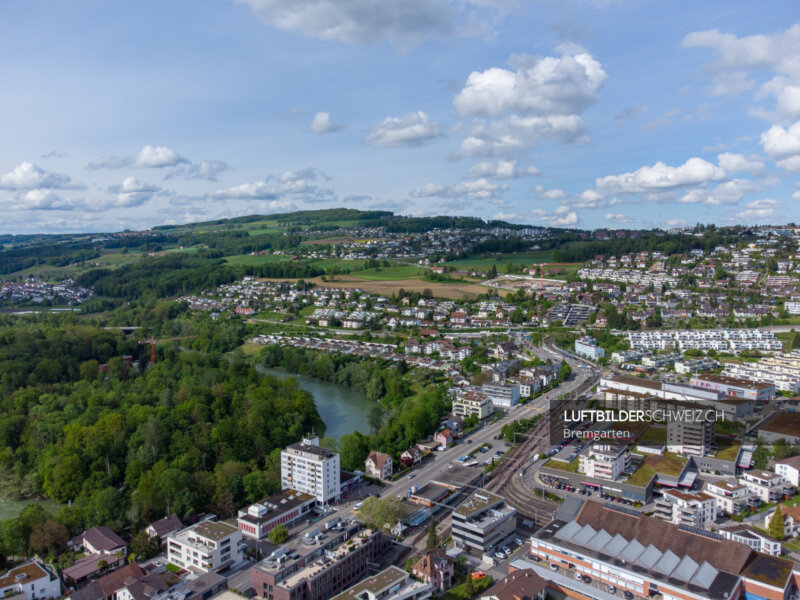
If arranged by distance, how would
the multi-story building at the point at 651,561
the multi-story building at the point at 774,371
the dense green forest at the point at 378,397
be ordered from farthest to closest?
the multi-story building at the point at 774,371
the dense green forest at the point at 378,397
the multi-story building at the point at 651,561

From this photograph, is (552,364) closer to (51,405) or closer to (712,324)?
(712,324)

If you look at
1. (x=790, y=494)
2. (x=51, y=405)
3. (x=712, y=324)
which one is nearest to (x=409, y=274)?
(x=712, y=324)

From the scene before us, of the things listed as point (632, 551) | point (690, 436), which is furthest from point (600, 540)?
point (690, 436)

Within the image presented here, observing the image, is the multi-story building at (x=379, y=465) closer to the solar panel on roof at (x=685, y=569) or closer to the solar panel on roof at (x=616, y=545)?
the solar panel on roof at (x=616, y=545)

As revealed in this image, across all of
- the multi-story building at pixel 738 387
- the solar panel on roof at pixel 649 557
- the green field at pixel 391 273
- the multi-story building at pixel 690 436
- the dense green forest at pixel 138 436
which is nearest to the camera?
the solar panel on roof at pixel 649 557

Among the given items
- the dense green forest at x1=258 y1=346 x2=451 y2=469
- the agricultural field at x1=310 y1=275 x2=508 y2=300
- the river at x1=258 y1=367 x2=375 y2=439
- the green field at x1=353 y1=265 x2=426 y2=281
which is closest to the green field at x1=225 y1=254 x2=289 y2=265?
the agricultural field at x1=310 y1=275 x2=508 y2=300

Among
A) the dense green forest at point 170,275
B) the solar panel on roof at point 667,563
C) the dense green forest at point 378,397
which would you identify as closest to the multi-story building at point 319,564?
the dense green forest at point 378,397

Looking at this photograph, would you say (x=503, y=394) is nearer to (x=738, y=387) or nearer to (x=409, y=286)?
(x=738, y=387)
